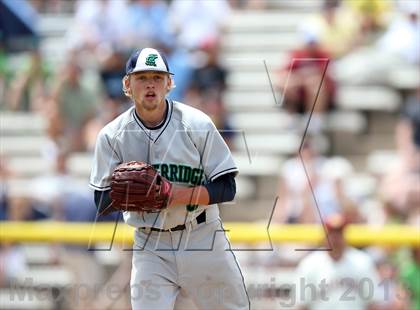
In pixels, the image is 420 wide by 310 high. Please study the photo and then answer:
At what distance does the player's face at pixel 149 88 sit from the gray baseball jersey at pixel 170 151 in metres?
0.16

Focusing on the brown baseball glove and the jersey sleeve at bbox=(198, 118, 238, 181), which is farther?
the jersey sleeve at bbox=(198, 118, 238, 181)

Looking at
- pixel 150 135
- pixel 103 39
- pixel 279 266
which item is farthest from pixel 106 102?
pixel 150 135

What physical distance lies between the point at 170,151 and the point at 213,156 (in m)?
0.22

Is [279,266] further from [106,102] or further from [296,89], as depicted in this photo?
[106,102]

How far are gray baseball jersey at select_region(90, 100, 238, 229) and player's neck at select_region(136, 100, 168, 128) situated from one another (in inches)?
0.7

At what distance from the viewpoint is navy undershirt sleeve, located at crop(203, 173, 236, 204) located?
19.0 ft

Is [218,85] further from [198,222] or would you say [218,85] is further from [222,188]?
[222,188]

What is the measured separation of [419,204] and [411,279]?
82 cm

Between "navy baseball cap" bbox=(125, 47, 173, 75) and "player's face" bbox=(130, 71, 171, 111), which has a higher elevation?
"navy baseball cap" bbox=(125, 47, 173, 75)

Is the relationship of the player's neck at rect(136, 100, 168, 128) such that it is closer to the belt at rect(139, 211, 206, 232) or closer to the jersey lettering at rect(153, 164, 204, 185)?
the jersey lettering at rect(153, 164, 204, 185)
